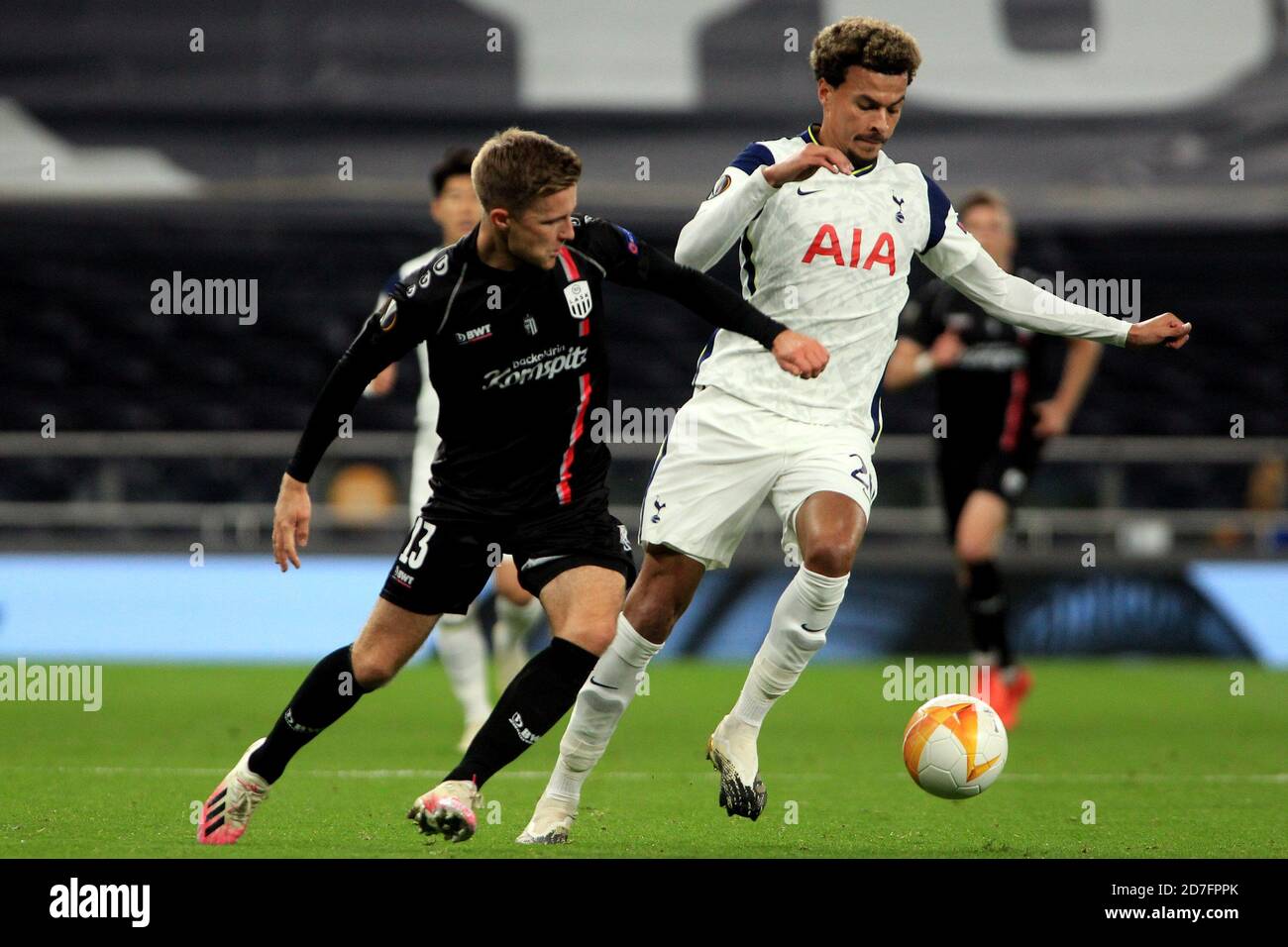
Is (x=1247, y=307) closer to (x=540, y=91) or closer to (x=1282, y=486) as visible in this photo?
(x=1282, y=486)

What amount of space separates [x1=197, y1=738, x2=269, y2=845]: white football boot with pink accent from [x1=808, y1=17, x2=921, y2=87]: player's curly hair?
8.81ft

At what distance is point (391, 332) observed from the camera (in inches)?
200

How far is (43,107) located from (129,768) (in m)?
10.6

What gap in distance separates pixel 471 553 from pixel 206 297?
1433cm

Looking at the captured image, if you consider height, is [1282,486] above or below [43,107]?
below

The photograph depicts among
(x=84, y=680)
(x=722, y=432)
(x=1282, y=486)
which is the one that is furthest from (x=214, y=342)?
(x=722, y=432)

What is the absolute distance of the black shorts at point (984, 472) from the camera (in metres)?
9.62

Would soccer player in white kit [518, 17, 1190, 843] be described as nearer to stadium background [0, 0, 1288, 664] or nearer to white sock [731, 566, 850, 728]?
white sock [731, 566, 850, 728]

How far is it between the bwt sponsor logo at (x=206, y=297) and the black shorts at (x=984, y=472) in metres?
9.91

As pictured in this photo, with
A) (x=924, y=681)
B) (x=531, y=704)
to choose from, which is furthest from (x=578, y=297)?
(x=924, y=681)

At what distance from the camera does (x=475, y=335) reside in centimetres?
515

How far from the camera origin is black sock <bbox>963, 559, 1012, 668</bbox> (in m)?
9.59
